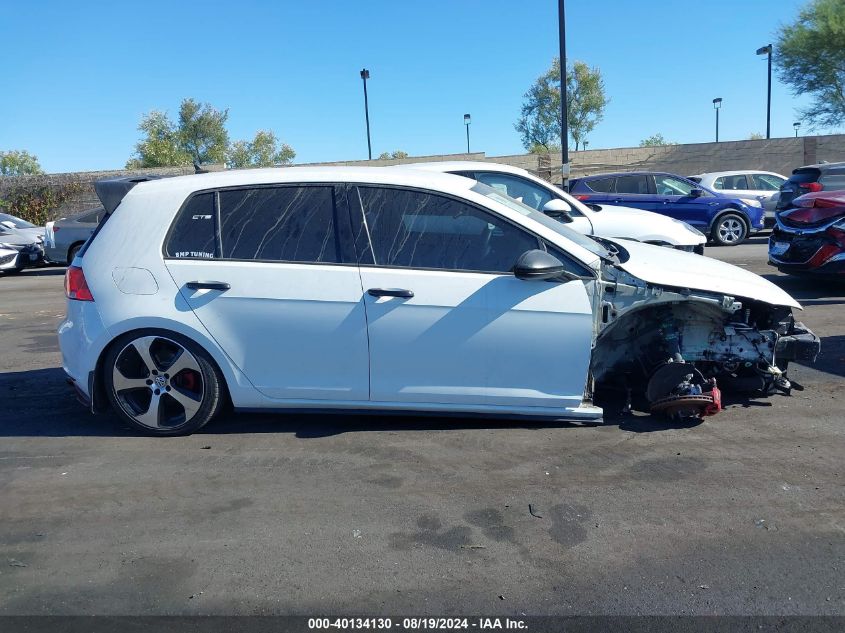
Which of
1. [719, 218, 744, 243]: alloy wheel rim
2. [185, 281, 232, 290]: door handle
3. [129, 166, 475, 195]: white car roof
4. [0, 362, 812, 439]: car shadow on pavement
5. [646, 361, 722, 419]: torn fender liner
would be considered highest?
[129, 166, 475, 195]: white car roof

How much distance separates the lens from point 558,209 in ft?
27.6

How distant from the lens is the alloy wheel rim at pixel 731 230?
649 inches

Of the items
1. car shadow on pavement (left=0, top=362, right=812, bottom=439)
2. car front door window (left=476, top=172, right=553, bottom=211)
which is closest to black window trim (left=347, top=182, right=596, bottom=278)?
car shadow on pavement (left=0, top=362, right=812, bottom=439)

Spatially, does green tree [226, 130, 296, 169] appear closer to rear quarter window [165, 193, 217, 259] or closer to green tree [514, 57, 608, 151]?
green tree [514, 57, 608, 151]

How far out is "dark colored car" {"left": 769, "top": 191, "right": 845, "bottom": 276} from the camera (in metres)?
8.77

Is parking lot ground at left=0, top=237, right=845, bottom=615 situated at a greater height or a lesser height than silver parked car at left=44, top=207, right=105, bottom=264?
lesser

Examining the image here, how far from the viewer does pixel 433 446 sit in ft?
14.7

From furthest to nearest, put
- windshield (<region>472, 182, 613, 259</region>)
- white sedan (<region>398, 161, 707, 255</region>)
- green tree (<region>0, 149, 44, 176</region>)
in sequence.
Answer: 1. green tree (<region>0, 149, 44, 176</region>)
2. white sedan (<region>398, 161, 707, 255</region>)
3. windshield (<region>472, 182, 613, 259</region>)

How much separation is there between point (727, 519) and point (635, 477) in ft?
1.86

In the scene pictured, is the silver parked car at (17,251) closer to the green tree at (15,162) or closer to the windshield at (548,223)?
the windshield at (548,223)

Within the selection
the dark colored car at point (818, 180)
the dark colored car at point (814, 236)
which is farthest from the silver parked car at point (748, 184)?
the dark colored car at point (814, 236)

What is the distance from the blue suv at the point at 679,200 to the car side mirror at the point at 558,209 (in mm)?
7283

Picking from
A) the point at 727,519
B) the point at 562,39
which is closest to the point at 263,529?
the point at 727,519

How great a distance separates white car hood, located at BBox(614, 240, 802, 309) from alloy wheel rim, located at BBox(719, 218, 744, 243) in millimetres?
12276
